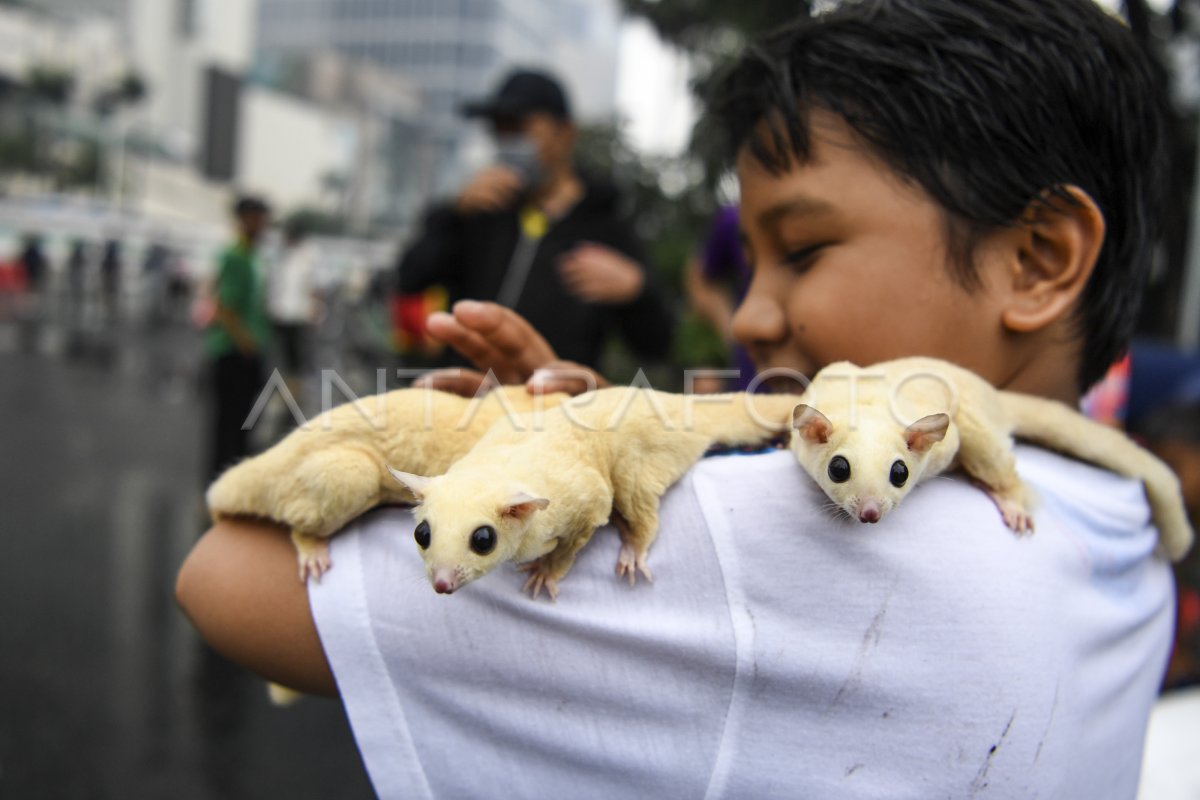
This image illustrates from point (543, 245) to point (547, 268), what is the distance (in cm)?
8

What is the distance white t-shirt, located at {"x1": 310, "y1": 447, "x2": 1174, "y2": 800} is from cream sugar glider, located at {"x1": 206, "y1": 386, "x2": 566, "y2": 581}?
41 mm

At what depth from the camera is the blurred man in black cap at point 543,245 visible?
10.1 ft

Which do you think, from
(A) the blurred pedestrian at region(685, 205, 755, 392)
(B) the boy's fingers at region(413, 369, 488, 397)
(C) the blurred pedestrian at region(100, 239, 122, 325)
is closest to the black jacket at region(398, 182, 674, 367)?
(A) the blurred pedestrian at region(685, 205, 755, 392)

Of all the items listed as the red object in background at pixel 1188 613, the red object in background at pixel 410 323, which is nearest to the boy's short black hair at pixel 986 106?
the red object in background at pixel 1188 613

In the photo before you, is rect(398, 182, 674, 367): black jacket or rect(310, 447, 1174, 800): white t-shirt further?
rect(398, 182, 674, 367): black jacket

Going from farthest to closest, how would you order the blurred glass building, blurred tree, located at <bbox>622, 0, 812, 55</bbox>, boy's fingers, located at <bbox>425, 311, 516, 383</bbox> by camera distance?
the blurred glass building → blurred tree, located at <bbox>622, 0, 812, 55</bbox> → boy's fingers, located at <bbox>425, 311, 516, 383</bbox>

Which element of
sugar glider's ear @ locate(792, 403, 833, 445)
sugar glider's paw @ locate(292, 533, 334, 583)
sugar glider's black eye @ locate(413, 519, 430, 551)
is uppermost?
sugar glider's ear @ locate(792, 403, 833, 445)

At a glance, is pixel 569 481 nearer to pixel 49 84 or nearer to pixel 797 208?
pixel 797 208

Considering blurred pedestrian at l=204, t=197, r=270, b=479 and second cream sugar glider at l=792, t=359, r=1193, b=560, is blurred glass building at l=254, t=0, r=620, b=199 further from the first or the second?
second cream sugar glider at l=792, t=359, r=1193, b=560

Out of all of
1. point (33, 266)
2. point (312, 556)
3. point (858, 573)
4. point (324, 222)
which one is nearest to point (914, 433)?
point (858, 573)

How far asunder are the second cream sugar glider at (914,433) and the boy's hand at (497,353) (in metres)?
0.28

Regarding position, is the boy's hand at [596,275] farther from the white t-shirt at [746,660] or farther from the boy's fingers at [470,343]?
the white t-shirt at [746,660]

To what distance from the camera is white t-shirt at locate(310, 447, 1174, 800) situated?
2.64ft

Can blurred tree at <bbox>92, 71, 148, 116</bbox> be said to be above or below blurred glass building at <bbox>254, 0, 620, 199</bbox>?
below
